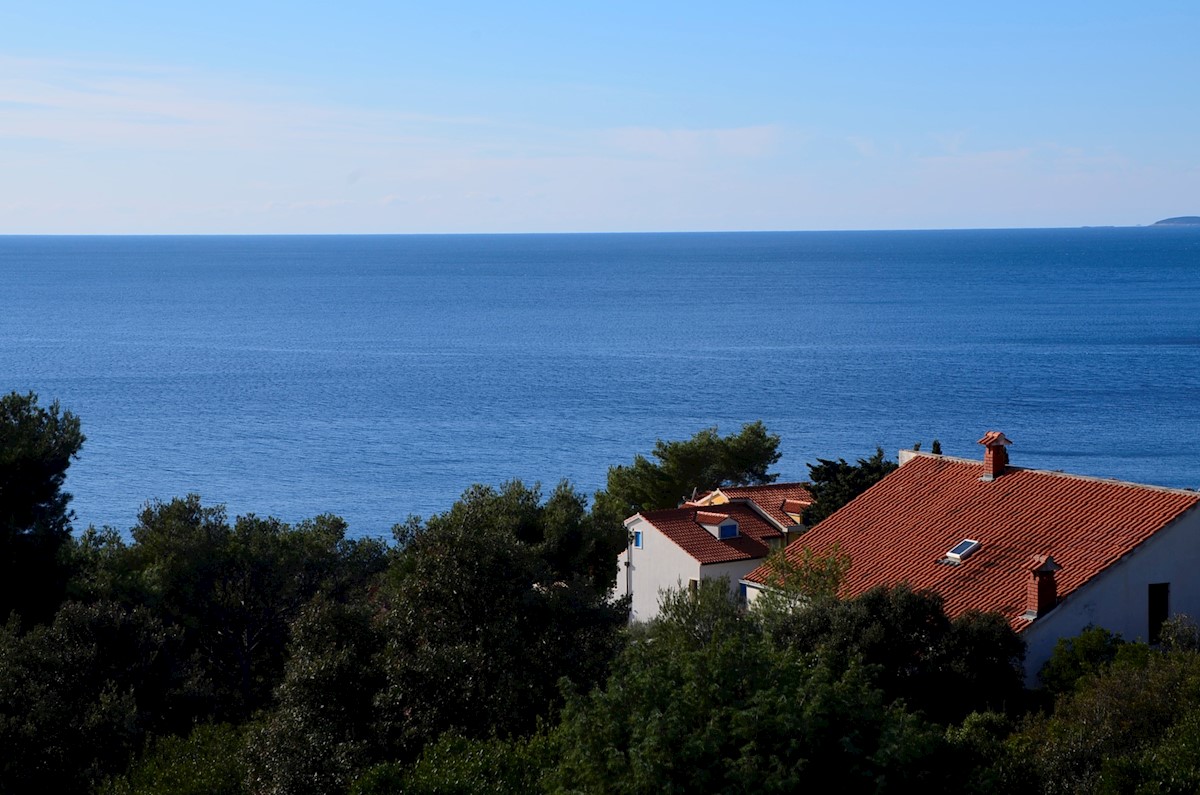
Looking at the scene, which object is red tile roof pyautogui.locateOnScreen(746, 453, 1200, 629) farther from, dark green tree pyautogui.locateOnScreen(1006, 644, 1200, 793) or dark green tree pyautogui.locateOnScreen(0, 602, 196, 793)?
dark green tree pyautogui.locateOnScreen(0, 602, 196, 793)

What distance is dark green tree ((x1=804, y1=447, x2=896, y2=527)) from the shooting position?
35.7 m

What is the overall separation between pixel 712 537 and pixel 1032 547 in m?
9.86

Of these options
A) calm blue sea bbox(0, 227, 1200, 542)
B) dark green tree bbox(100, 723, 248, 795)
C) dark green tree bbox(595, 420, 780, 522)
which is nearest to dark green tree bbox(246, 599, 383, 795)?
dark green tree bbox(100, 723, 248, 795)

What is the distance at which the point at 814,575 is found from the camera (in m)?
25.5

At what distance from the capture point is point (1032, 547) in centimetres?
2655

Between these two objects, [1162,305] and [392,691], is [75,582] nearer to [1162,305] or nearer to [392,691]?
[392,691]

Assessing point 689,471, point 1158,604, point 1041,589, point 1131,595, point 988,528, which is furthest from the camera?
point 689,471

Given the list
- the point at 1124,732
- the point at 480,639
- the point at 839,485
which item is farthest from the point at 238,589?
the point at 1124,732

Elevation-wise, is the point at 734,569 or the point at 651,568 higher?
the point at 734,569

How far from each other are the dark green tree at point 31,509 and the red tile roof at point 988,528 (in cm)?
1461

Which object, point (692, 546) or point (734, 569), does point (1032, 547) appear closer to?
point (734, 569)

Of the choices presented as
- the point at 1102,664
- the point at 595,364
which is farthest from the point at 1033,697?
the point at 595,364

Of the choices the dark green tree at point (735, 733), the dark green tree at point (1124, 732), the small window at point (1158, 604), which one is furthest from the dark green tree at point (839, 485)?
the dark green tree at point (735, 733)

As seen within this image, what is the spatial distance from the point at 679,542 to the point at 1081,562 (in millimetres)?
11251
